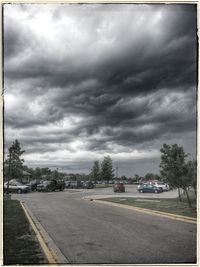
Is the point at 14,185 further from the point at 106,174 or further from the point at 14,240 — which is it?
the point at 106,174

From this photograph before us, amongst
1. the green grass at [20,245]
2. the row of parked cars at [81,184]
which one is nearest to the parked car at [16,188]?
the row of parked cars at [81,184]

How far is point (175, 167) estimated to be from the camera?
20.2m

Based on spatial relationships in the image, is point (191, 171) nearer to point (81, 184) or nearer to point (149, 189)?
point (149, 189)

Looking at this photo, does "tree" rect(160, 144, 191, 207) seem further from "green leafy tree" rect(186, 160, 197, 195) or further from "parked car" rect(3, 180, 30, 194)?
"parked car" rect(3, 180, 30, 194)

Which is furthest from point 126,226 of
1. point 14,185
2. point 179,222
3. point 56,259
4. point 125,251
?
point 14,185

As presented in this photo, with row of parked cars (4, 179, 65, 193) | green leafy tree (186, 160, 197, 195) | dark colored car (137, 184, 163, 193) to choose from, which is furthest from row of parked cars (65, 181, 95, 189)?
green leafy tree (186, 160, 197, 195)

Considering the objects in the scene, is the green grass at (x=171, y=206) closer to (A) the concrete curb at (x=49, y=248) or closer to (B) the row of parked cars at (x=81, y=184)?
(A) the concrete curb at (x=49, y=248)

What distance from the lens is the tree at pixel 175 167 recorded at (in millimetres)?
19734

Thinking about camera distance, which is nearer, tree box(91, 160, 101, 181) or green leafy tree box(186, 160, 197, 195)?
green leafy tree box(186, 160, 197, 195)

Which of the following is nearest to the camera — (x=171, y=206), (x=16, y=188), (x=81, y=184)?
(x=171, y=206)

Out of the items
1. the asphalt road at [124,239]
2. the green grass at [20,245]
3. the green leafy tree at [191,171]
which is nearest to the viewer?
the green grass at [20,245]

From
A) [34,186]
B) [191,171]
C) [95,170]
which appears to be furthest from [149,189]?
[95,170]

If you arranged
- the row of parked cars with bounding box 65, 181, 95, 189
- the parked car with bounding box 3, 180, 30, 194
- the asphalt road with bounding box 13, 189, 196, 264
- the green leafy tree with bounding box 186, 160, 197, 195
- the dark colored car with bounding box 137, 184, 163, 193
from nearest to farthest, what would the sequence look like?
the asphalt road with bounding box 13, 189, 196, 264, the green leafy tree with bounding box 186, 160, 197, 195, the parked car with bounding box 3, 180, 30, 194, the dark colored car with bounding box 137, 184, 163, 193, the row of parked cars with bounding box 65, 181, 95, 189

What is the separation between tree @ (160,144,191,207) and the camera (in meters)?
19.7
